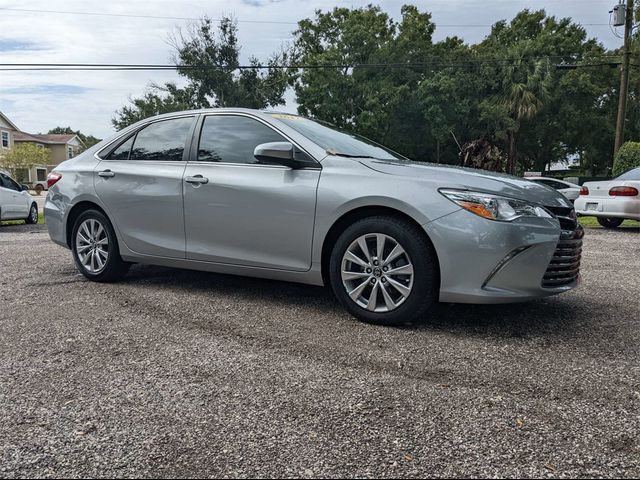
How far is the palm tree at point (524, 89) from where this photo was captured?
35.1 m

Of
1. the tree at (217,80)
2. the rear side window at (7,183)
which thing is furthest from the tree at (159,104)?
the rear side window at (7,183)

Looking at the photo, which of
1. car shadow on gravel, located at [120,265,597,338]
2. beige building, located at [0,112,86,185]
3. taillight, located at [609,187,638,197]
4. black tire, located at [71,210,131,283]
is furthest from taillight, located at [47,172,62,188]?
beige building, located at [0,112,86,185]

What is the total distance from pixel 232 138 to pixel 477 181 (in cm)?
208

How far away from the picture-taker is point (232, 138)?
15.0 ft

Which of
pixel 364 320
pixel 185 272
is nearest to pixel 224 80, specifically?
pixel 185 272

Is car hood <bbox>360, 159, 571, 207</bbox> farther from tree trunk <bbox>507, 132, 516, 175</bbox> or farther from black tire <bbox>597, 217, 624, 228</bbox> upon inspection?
tree trunk <bbox>507, 132, 516, 175</bbox>

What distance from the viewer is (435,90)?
37.1 meters

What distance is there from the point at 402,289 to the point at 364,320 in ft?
1.25

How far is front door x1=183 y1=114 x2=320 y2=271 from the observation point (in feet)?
13.3

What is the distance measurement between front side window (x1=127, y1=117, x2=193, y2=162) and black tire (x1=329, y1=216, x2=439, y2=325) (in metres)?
1.89

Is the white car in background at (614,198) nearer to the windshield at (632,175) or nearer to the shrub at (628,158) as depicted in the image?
the windshield at (632,175)

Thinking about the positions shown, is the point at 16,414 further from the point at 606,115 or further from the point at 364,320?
the point at 606,115

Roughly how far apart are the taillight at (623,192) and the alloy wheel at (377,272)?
8.65 meters

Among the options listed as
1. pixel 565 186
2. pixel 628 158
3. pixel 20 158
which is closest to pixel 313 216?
pixel 628 158
